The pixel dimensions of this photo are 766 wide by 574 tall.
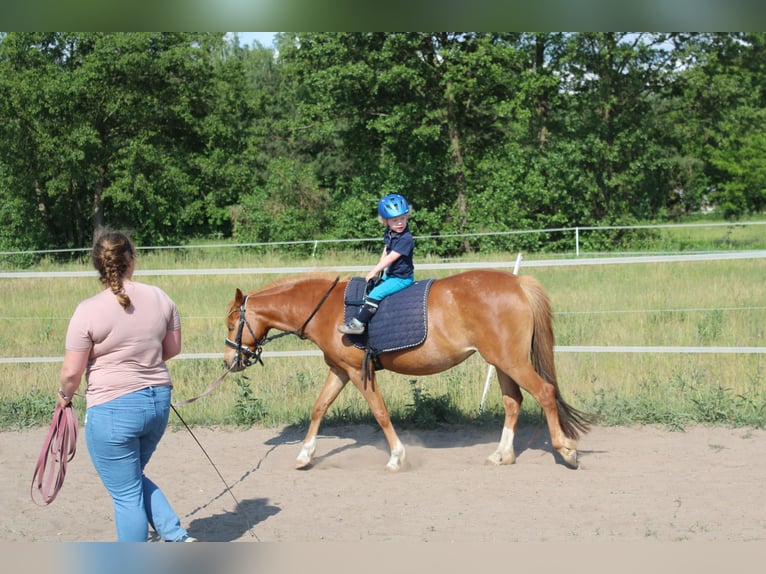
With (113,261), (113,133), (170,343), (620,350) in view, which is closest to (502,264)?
(620,350)

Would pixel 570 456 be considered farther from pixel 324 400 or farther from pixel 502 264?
pixel 502 264

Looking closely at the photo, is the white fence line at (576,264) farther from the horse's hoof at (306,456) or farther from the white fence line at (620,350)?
the horse's hoof at (306,456)

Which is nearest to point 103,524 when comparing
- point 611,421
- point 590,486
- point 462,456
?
point 462,456

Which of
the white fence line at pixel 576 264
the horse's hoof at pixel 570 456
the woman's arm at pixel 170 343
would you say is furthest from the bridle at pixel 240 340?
the woman's arm at pixel 170 343

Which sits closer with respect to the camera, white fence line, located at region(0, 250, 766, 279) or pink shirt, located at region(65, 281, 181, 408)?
pink shirt, located at region(65, 281, 181, 408)

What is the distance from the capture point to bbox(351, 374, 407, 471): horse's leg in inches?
249

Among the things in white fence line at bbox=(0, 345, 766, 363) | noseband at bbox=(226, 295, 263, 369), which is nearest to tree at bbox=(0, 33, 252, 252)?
white fence line at bbox=(0, 345, 766, 363)

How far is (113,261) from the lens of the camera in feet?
12.2

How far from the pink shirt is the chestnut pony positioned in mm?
2691

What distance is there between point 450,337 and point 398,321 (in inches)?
17.1

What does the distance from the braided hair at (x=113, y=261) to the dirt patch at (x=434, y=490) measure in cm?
199

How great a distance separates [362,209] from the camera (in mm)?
24359

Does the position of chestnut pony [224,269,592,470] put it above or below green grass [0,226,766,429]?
above

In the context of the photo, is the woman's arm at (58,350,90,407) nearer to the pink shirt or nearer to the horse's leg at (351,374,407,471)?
the pink shirt
